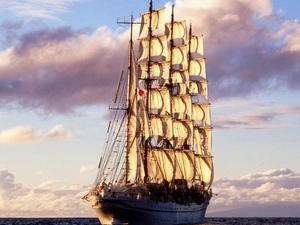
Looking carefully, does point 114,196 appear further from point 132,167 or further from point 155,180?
point 155,180

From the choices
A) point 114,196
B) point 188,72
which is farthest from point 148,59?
point 114,196

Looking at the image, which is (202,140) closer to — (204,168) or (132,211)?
(204,168)

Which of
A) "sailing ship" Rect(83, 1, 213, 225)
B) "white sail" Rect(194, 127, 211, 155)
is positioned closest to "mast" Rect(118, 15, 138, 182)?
"sailing ship" Rect(83, 1, 213, 225)

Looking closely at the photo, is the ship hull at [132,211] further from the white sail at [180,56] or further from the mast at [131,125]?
the white sail at [180,56]

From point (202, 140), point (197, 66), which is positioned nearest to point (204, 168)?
point (202, 140)

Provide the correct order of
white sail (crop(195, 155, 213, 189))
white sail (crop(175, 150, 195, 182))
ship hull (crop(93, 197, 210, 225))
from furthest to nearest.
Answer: white sail (crop(195, 155, 213, 189)), white sail (crop(175, 150, 195, 182)), ship hull (crop(93, 197, 210, 225))

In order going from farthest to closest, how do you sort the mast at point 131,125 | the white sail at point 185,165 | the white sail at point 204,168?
the white sail at point 204,168 → the white sail at point 185,165 → the mast at point 131,125

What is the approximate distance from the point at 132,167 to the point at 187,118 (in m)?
43.8

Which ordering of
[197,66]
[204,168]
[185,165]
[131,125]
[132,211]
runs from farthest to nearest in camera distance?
[197,66]
[204,168]
[185,165]
[131,125]
[132,211]

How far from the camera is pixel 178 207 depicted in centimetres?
13062

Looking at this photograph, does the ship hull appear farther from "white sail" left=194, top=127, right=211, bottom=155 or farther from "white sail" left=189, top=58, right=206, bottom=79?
"white sail" left=189, top=58, right=206, bottom=79

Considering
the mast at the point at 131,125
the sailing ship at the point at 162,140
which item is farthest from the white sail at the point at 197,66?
the mast at the point at 131,125

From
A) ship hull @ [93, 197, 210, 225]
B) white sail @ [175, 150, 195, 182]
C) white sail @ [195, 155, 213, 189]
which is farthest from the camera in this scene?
white sail @ [195, 155, 213, 189]

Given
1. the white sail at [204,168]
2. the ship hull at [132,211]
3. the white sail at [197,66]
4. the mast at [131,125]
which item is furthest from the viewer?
the white sail at [197,66]
